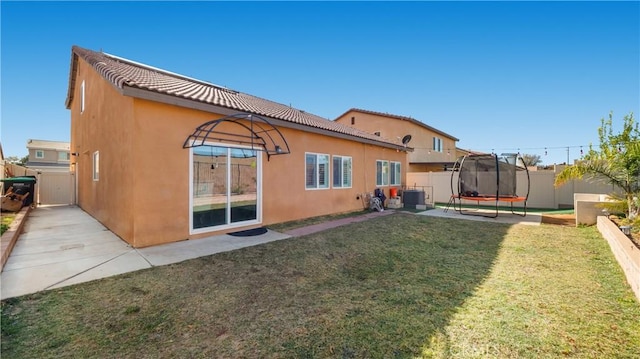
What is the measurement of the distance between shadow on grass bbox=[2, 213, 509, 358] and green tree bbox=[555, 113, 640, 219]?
5.15 metres

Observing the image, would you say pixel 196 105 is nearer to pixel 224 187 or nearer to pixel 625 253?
pixel 224 187

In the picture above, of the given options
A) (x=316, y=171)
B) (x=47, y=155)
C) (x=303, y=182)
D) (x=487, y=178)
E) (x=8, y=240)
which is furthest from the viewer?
(x=47, y=155)

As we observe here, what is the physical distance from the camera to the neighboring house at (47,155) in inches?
1281

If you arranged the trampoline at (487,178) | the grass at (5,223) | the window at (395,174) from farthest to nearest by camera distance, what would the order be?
the window at (395,174) → the trampoline at (487,178) → the grass at (5,223)

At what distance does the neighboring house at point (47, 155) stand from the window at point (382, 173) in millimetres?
38280

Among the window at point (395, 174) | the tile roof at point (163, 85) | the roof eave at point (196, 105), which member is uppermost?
the tile roof at point (163, 85)

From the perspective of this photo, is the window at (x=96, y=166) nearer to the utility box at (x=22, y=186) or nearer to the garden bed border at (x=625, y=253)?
the utility box at (x=22, y=186)

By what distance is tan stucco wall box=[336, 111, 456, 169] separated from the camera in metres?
22.7

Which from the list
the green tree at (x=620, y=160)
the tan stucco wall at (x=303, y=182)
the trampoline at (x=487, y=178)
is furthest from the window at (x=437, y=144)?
the green tree at (x=620, y=160)

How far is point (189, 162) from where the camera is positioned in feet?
21.8

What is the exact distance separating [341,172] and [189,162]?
639cm

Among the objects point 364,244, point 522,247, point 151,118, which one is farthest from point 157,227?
point 522,247

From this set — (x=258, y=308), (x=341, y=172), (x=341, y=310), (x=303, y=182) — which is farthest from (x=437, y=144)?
(x=258, y=308)

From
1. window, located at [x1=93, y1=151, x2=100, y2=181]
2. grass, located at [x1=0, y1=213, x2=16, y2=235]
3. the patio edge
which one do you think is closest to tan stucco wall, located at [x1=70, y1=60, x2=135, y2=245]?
window, located at [x1=93, y1=151, x2=100, y2=181]
